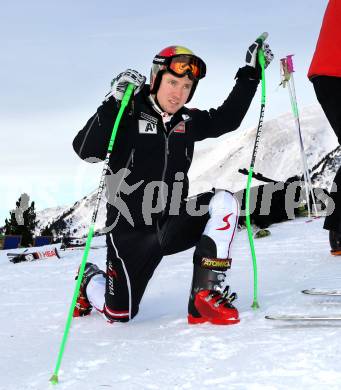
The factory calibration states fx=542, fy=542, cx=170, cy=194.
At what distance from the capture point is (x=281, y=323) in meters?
3.05

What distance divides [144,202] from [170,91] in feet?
2.59

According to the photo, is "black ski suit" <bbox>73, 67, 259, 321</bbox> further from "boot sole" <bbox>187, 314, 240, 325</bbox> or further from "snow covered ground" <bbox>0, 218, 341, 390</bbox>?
"boot sole" <bbox>187, 314, 240, 325</bbox>

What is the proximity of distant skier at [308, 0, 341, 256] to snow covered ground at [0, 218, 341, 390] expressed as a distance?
1224 millimetres

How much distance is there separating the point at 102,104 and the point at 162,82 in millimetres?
565

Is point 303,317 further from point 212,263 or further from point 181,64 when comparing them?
point 181,64

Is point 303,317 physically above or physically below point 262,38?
below

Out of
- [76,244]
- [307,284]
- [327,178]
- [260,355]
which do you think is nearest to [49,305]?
[307,284]

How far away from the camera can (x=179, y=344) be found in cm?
290

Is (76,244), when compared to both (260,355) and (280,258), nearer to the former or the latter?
(280,258)

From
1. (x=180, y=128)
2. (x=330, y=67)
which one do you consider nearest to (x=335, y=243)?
(x=330, y=67)

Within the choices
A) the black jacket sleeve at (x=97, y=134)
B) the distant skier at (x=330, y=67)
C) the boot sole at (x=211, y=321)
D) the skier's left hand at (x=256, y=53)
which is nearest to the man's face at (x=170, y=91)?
the black jacket sleeve at (x=97, y=134)

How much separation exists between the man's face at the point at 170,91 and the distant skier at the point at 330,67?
3.37 feet

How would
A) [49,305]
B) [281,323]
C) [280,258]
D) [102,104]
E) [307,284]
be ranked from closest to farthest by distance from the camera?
[281,323] → [102,104] → [307,284] → [49,305] → [280,258]

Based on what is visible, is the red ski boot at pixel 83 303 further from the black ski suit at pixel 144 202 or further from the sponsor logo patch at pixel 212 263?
the sponsor logo patch at pixel 212 263
